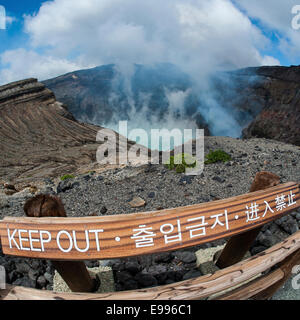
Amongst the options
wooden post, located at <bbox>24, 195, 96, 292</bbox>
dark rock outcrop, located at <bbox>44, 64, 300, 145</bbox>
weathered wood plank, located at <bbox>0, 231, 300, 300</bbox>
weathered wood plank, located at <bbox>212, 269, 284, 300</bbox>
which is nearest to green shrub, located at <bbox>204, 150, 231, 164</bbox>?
weathered wood plank, located at <bbox>212, 269, 284, 300</bbox>

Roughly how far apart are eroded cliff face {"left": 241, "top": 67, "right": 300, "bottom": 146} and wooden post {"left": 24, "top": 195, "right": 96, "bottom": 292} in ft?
88.1

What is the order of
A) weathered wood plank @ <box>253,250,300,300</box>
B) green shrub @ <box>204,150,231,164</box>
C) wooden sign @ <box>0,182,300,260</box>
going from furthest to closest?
1. green shrub @ <box>204,150,231,164</box>
2. weathered wood plank @ <box>253,250,300,300</box>
3. wooden sign @ <box>0,182,300,260</box>

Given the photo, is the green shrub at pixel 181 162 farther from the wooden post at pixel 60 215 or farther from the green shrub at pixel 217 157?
the wooden post at pixel 60 215

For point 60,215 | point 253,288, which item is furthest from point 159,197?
point 60,215

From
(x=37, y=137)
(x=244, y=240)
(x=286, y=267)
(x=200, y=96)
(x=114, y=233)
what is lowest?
(x=286, y=267)

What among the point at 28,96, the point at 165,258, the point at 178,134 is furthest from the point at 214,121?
the point at 165,258

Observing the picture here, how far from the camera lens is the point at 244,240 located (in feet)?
10.7

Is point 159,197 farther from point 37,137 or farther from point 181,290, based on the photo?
point 37,137

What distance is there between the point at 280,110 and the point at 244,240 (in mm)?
32106

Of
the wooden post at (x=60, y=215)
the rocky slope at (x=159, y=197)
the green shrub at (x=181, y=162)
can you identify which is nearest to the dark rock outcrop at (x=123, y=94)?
the rocky slope at (x=159, y=197)

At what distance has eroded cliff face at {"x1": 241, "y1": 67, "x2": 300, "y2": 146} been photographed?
28.0 m

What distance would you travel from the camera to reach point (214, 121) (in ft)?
156

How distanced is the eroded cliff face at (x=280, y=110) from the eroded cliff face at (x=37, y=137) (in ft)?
63.9

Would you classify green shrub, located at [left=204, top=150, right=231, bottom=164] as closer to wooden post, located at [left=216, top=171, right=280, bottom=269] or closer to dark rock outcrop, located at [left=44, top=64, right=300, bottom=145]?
wooden post, located at [left=216, top=171, right=280, bottom=269]
